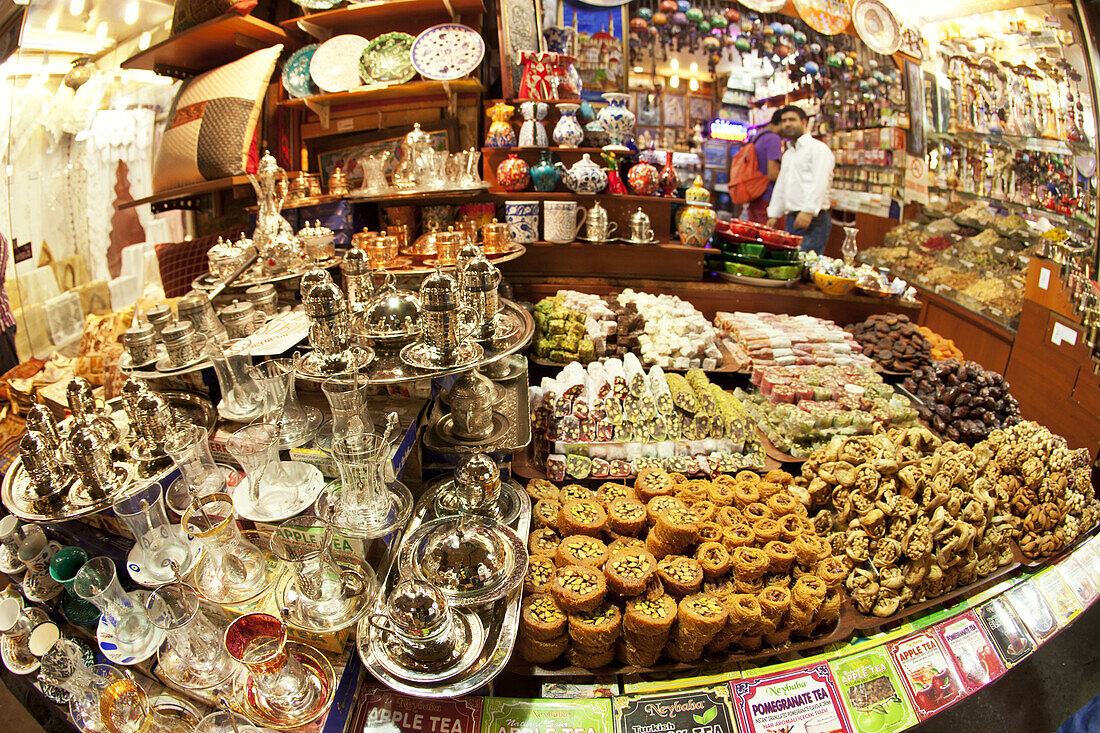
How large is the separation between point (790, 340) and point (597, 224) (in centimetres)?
122

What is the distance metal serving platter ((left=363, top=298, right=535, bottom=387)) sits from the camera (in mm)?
1268

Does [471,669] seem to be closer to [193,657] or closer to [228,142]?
[193,657]

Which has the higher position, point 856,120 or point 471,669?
point 856,120

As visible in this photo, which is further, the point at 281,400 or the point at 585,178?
the point at 585,178

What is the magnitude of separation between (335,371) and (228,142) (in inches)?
82.3

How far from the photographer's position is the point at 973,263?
3982 millimetres

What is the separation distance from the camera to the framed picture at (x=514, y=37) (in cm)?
307

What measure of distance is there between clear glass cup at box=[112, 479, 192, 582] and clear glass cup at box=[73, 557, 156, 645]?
0.25ft

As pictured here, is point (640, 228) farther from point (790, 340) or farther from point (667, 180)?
point (790, 340)

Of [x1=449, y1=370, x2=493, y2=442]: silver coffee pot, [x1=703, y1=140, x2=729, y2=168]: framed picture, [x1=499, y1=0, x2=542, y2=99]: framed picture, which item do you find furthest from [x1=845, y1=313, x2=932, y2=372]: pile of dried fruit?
[x1=703, y1=140, x2=729, y2=168]: framed picture

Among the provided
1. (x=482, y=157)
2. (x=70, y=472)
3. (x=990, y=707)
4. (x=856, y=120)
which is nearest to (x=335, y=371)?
(x=70, y=472)

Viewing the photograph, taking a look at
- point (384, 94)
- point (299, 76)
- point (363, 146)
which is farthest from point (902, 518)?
point (299, 76)

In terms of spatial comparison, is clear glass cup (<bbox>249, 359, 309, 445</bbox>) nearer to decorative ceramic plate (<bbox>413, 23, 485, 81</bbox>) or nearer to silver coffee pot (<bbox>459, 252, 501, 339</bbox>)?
silver coffee pot (<bbox>459, 252, 501, 339</bbox>)

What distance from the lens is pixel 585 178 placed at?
2.91 m
